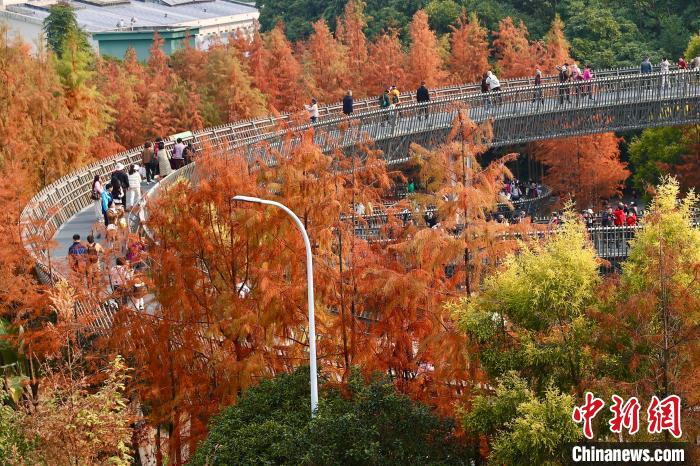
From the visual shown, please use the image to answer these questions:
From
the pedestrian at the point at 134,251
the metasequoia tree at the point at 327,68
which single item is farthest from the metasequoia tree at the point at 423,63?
the pedestrian at the point at 134,251

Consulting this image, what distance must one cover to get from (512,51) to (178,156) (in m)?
34.2

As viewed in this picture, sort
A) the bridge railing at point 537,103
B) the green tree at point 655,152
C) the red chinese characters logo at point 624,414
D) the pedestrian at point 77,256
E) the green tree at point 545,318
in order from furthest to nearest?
the green tree at point 655,152 → the bridge railing at point 537,103 → the pedestrian at point 77,256 → the green tree at point 545,318 → the red chinese characters logo at point 624,414

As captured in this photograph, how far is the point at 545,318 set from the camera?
21500 millimetres

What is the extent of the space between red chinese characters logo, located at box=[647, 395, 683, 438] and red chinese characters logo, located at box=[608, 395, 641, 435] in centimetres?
23

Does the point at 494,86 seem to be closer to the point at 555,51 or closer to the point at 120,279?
the point at 555,51

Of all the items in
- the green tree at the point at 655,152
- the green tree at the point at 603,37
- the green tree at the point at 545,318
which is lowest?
the green tree at the point at 545,318

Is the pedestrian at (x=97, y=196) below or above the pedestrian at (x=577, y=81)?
below

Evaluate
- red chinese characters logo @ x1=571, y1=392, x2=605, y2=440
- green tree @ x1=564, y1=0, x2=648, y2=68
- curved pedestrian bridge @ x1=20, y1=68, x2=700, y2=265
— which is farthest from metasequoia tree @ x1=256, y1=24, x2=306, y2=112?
red chinese characters logo @ x1=571, y1=392, x2=605, y2=440

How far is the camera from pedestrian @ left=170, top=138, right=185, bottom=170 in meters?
40.6

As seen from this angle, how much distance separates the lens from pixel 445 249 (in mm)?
26312

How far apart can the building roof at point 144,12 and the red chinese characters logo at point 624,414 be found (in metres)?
89.5

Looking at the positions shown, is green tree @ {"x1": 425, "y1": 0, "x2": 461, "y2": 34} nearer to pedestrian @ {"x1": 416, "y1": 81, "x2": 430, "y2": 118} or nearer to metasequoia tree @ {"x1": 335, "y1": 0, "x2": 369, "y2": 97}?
metasequoia tree @ {"x1": 335, "y1": 0, "x2": 369, "y2": 97}

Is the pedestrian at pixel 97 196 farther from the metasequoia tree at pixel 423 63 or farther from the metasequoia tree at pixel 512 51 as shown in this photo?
the metasequoia tree at pixel 512 51

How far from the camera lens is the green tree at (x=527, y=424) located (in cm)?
2003
